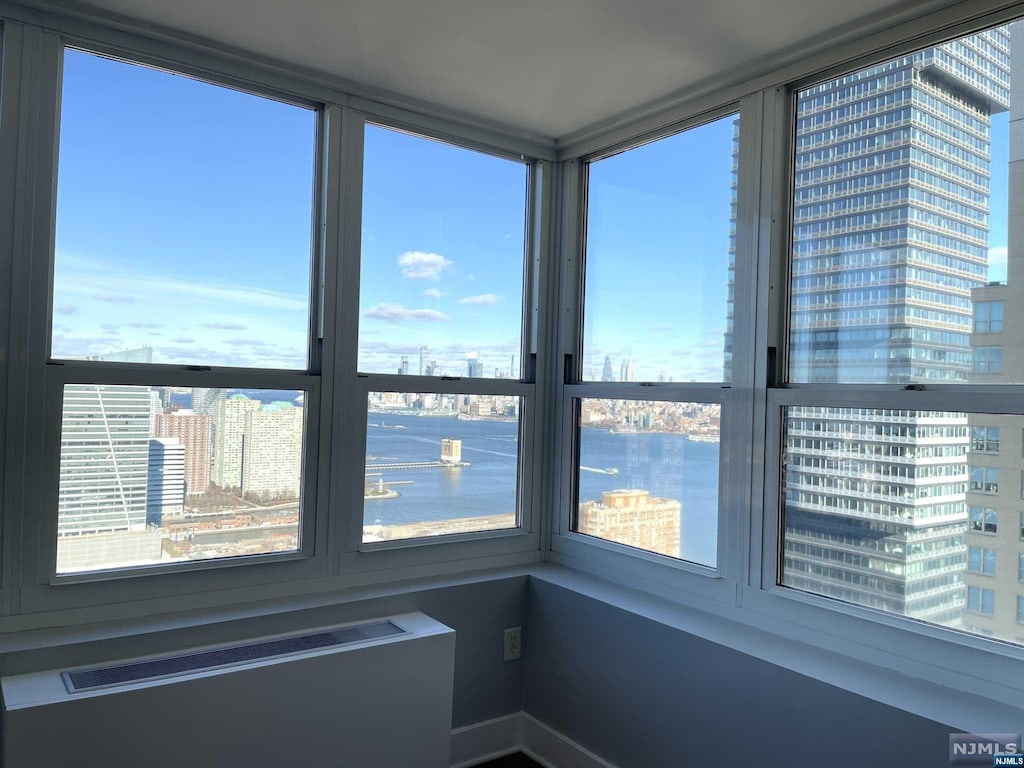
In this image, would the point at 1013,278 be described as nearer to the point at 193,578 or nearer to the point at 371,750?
the point at 371,750

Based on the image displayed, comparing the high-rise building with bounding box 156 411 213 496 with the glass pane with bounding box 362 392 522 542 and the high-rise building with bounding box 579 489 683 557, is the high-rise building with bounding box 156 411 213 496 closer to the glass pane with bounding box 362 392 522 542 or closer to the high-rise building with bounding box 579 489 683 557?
the glass pane with bounding box 362 392 522 542

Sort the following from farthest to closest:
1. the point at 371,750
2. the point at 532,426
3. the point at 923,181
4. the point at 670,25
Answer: the point at 532,426 < the point at 371,750 < the point at 670,25 < the point at 923,181

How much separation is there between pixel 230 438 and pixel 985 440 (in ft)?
7.67

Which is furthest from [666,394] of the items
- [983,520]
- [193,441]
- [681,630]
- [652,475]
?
[193,441]

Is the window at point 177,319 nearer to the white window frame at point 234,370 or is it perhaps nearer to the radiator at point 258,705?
the white window frame at point 234,370

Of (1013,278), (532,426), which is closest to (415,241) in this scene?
(532,426)

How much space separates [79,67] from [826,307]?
250cm

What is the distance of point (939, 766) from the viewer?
1729 millimetres

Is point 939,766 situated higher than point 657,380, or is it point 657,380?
point 657,380

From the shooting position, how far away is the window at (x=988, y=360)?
6.26ft

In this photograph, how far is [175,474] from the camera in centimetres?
242

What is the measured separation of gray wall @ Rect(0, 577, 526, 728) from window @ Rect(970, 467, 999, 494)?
172 centimetres

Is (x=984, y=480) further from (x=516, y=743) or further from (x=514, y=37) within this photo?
(x=516, y=743)

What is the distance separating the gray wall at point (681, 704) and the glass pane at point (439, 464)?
428mm
